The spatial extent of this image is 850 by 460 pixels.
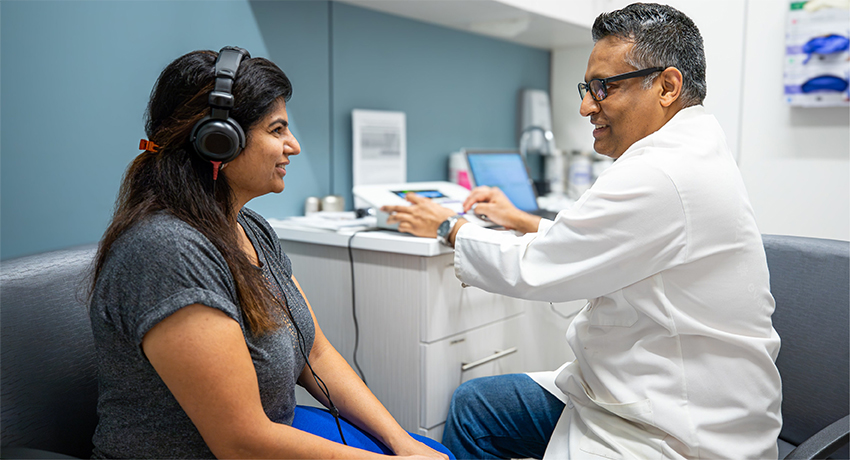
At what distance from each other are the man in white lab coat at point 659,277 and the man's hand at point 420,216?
0.30 metres

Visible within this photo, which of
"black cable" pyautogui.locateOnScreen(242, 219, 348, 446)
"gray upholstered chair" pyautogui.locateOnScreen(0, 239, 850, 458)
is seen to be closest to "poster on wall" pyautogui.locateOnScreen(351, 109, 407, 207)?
"black cable" pyautogui.locateOnScreen(242, 219, 348, 446)

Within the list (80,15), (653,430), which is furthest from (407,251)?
(80,15)

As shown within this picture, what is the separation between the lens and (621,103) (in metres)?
1.15

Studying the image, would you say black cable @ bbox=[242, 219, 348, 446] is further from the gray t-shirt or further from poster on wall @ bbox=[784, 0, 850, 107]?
poster on wall @ bbox=[784, 0, 850, 107]

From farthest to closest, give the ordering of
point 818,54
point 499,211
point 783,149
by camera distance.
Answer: point 783,149 → point 818,54 → point 499,211

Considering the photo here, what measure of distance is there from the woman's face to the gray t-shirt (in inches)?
6.4

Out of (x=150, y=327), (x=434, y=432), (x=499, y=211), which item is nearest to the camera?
(x=150, y=327)

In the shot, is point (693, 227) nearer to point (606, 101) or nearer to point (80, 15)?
point (606, 101)

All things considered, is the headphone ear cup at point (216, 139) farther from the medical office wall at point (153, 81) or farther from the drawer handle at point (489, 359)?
the drawer handle at point (489, 359)

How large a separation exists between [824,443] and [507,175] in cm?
134

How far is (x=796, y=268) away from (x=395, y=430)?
34.0 inches

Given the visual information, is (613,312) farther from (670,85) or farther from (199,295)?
(199,295)

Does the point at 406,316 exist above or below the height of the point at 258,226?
below

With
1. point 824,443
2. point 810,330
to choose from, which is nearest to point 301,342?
point 824,443
